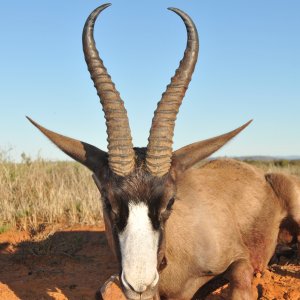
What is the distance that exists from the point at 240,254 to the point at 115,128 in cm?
212

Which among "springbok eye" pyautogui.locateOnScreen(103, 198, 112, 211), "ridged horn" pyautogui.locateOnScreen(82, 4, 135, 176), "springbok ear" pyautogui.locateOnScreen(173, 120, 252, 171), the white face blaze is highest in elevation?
"ridged horn" pyautogui.locateOnScreen(82, 4, 135, 176)

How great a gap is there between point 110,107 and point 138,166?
666 millimetres

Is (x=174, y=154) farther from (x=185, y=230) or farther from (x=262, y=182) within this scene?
(x=262, y=182)

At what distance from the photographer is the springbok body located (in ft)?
13.3

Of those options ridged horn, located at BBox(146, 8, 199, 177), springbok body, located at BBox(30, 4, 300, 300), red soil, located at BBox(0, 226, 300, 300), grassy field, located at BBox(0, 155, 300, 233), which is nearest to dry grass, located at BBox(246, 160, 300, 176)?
grassy field, located at BBox(0, 155, 300, 233)

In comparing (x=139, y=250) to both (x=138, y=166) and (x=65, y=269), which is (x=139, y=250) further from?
(x=65, y=269)

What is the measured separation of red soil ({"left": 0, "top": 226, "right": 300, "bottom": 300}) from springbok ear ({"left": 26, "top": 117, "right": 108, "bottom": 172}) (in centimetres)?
233

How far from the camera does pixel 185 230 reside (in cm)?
539

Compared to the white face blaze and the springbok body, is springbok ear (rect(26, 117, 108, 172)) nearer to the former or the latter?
the springbok body

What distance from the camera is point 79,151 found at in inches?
193

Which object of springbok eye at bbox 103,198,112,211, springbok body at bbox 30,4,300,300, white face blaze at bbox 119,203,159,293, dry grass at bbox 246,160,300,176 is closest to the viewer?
white face blaze at bbox 119,203,159,293

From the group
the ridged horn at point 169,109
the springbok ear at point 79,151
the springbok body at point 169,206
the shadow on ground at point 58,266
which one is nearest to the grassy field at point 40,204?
the shadow on ground at point 58,266

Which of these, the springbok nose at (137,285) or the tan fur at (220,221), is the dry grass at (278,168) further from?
the springbok nose at (137,285)

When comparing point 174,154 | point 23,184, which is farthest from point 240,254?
point 23,184
